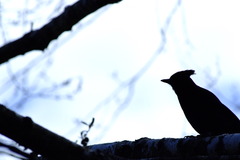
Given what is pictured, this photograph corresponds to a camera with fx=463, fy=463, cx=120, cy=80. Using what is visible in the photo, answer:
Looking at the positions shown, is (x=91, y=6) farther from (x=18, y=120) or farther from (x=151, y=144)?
(x=151, y=144)

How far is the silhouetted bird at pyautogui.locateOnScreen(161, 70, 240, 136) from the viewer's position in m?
5.61

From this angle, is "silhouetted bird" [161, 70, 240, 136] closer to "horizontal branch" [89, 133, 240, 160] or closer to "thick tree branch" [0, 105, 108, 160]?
"horizontal branch" [89, 133, 240, 160]

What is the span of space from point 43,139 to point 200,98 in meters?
4.56

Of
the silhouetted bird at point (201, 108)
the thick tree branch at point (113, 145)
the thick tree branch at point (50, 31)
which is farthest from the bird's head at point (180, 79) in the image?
the thick tree branch at point (50, 31)

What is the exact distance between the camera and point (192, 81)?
6.21m

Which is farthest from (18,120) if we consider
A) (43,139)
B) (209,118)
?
(209,118)

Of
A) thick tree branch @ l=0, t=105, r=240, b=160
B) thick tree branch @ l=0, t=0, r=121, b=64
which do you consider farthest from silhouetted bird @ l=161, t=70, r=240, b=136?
thick tree branch @ l=0, t=0, r=121, b=64

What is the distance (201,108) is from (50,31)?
3.99 m

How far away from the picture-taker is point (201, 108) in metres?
5.85

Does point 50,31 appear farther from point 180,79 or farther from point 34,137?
point 180,79

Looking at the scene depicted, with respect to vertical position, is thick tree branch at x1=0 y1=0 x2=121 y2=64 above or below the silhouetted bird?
below

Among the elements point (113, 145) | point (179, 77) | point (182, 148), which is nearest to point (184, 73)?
point (179, 77)

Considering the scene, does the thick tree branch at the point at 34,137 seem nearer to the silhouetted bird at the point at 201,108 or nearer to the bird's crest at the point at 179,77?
the silhouetted bird at the point at 201,108

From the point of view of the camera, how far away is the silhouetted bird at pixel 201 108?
221 inches
